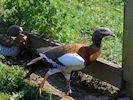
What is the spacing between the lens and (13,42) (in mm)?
7074

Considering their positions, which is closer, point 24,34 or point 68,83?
point 68,83

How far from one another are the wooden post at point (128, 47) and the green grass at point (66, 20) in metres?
0.74

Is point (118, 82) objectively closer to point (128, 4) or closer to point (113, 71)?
point (113, 71)

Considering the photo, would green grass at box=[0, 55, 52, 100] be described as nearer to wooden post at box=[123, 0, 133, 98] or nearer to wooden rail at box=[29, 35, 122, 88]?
wooden rail at box=[29, 35, 122, 88]

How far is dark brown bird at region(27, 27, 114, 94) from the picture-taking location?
18.0 ft

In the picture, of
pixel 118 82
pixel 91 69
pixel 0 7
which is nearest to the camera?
pixel 118 82

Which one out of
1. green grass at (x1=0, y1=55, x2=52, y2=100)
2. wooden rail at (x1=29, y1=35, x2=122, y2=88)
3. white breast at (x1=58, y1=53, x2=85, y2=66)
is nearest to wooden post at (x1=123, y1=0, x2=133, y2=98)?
wooden rail at (x1=29, y1=35, x2=122, y2=88)

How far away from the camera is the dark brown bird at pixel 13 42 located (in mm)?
7000

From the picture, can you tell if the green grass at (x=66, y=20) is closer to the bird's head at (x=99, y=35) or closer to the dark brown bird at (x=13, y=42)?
the dark brown bird at (x=13, y=42)

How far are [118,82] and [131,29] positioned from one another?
0.71 metres

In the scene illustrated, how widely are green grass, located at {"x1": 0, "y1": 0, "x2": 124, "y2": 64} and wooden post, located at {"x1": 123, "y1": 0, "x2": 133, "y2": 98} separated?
0.74m

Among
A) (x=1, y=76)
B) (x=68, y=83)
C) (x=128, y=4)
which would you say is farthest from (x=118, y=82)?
(x=1, y=76)

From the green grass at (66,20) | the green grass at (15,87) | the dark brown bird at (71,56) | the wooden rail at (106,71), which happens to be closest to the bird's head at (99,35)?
the dark brown bird at (71,56)

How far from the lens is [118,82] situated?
18.4ft
